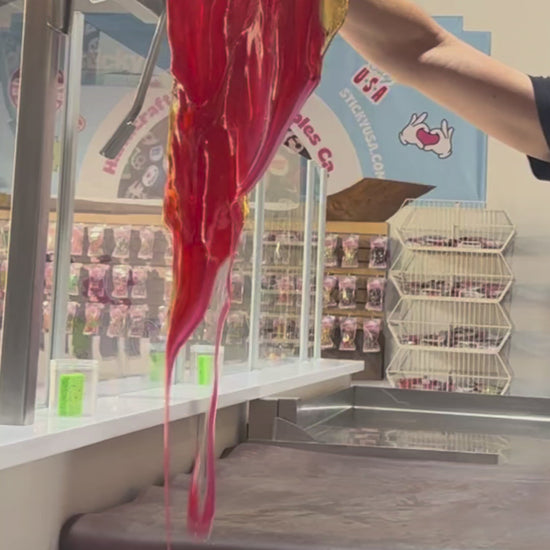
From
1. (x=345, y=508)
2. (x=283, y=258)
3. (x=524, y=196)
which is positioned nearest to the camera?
(x=345, y=508)

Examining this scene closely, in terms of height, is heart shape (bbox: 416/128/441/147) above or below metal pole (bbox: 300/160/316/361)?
above

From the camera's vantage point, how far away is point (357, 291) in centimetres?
503

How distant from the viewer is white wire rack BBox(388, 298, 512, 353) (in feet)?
15.7

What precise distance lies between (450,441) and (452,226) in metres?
2.39

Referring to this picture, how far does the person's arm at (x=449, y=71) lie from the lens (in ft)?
3.01

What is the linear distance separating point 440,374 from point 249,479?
3.35m

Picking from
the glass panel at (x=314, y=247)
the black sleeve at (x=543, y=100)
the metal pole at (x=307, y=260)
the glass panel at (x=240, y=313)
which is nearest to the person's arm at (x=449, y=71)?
the black sleeve at (x=543, y=100)

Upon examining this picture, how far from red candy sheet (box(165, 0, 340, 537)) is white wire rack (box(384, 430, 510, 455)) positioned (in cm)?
191

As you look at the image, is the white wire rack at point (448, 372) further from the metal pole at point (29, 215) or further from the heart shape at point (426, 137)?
the metal pole at point (29, 215)

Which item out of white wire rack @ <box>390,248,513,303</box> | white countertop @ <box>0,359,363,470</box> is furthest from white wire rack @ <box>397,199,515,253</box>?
white countertop @ <box>0,359,363,470</box>

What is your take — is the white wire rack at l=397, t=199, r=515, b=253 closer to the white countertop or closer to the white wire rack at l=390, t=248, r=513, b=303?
the white wire rack at l=390, t=248, r=513, b=303

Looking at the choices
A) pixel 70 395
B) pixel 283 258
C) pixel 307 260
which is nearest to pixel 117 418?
pixel 70 395

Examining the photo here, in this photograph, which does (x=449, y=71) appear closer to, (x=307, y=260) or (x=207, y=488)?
(x=207, y=488)

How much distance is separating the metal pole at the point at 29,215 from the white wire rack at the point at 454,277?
362 cm
